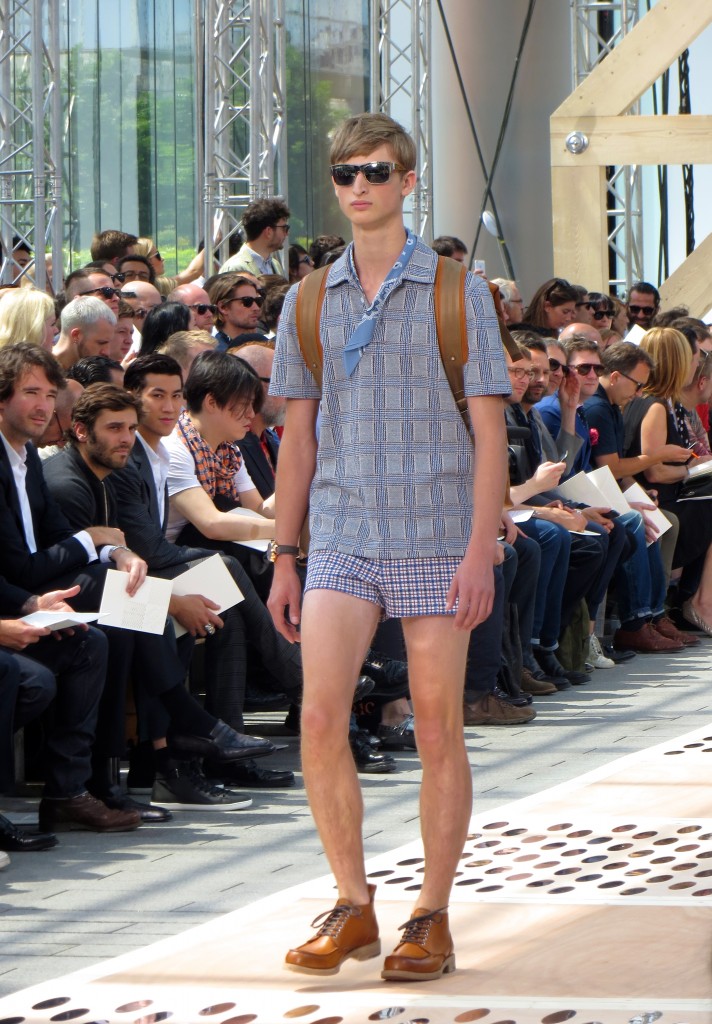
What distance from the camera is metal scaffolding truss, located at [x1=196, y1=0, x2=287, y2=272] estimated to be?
1270 cm

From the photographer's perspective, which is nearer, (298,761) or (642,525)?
(298,761)

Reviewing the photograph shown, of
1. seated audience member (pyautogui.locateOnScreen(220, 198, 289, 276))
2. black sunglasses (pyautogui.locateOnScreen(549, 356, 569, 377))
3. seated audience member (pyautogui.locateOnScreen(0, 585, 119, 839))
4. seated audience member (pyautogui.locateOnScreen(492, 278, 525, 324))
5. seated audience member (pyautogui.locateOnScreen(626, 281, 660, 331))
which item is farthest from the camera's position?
seated audience member (pyautogui.locateOnScreen(626, 281, 660, 331))

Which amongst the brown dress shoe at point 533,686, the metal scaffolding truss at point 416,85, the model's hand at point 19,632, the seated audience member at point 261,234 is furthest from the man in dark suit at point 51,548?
the metal scaffolding truss at point 416,85

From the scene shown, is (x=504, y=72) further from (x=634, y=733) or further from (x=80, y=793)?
(x=80, y=793)

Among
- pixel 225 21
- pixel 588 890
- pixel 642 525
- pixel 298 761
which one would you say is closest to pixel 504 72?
pixel 225 21

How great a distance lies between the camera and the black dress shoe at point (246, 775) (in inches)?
219

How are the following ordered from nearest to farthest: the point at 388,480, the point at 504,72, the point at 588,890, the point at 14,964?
the point at 388,480, the point at 14,964, the point at 588,890, the point at 504,72

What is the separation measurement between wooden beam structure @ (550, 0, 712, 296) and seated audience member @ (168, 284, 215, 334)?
4.73 m

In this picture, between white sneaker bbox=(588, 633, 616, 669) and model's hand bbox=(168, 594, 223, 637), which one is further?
white sneaker bbox=(588, 633, 616, 669)

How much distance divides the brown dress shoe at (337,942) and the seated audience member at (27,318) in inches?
154

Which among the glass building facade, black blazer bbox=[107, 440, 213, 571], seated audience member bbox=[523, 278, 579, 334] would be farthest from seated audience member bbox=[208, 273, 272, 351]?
the glass building facade

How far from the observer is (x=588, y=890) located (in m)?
4.03

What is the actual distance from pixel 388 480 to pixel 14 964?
130cm

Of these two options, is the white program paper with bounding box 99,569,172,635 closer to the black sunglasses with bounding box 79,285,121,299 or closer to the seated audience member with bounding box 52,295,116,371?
the seated audience member with bounding box 52,295,116,371
